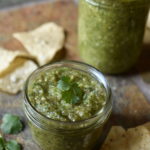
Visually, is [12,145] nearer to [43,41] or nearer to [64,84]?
[64,84]

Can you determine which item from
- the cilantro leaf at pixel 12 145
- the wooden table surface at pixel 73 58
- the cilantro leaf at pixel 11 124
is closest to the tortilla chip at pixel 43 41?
the wooden table surface at pixel 73 58

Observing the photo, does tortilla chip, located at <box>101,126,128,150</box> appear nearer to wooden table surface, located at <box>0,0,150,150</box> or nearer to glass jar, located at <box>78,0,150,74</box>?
wooden table surface, located at <box>0,0,150,150</box>

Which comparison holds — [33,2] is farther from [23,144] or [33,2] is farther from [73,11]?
[23,144]

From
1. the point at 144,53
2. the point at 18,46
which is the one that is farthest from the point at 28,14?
the point at 144,53

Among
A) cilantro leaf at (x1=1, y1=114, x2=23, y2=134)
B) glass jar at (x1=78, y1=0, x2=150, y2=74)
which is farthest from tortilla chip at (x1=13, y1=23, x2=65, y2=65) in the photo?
cilantro leaf at (x1=1, y1=114, x2=23, y2=134)

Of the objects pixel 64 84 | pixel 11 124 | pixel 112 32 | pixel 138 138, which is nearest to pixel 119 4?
pixel 112 32

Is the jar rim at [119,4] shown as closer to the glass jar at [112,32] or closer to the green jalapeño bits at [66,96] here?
the glass jar at [112,32]
